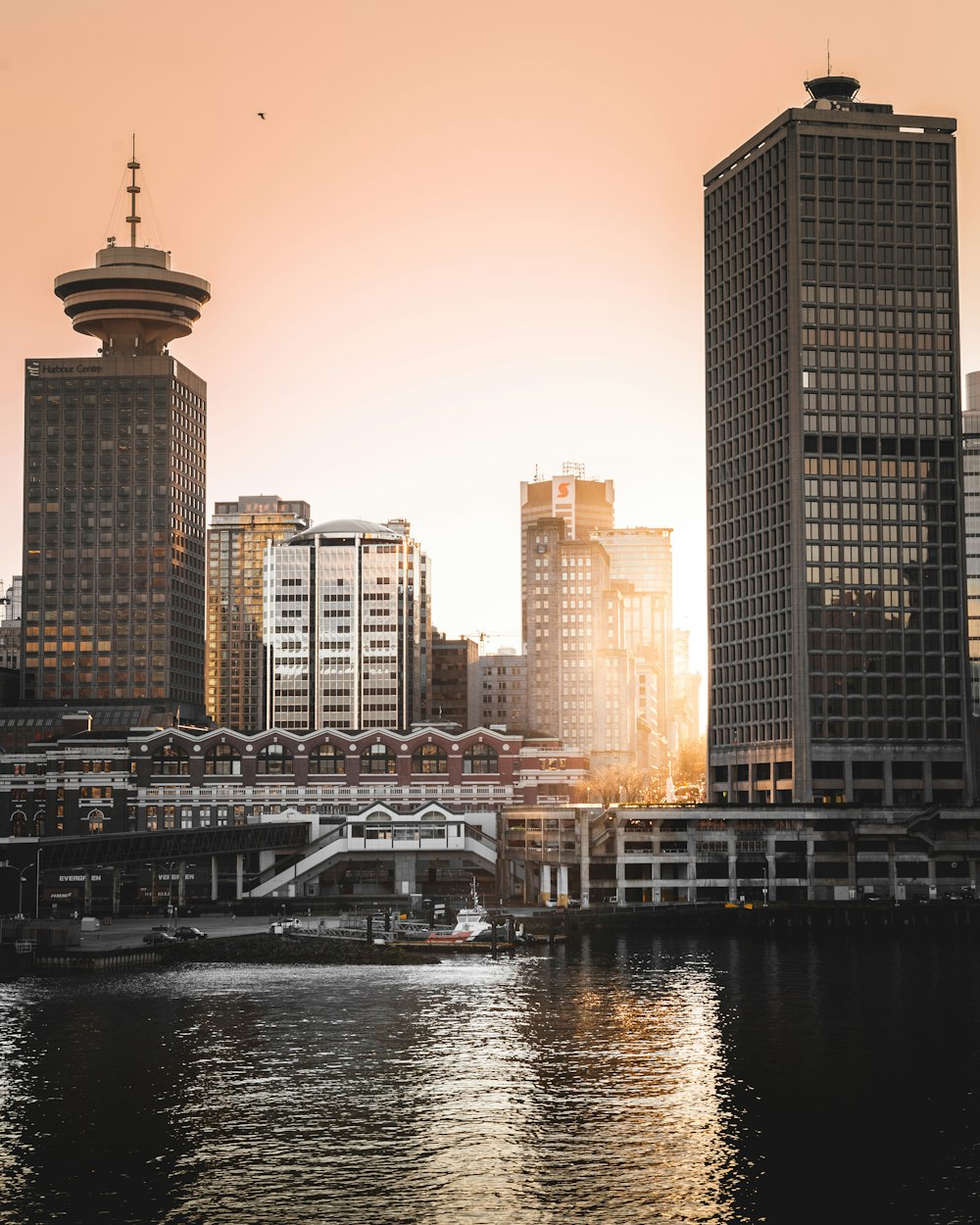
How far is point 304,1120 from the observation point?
82938 millimetres

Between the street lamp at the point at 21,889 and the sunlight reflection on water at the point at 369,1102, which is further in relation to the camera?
the street lamp at the point at 21,889

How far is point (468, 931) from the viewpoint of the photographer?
160 m

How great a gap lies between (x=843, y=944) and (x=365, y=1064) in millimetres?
83224

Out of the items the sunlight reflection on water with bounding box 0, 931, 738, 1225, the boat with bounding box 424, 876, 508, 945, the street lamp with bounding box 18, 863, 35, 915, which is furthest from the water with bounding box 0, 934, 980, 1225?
the street lamp with bounding box 18, 863, 35, 915

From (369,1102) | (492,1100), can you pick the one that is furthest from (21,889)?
(492,1100)

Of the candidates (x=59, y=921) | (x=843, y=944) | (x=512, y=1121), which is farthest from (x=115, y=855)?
(x=512, y=1121)

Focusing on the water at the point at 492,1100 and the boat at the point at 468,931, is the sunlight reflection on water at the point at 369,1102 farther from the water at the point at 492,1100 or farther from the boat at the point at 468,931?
the boat at the point at 468,931

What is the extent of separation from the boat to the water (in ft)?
69.1

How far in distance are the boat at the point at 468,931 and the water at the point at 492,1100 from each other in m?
21.1

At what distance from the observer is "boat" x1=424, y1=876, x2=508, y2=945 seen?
157500mm

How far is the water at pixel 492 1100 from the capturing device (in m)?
69.9

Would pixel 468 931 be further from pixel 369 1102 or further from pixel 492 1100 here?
pixel 369 1102

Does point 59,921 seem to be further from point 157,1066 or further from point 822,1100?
point 822,1100

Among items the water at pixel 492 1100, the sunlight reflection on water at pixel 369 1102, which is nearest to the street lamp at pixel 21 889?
the water at pixel 492 1100
